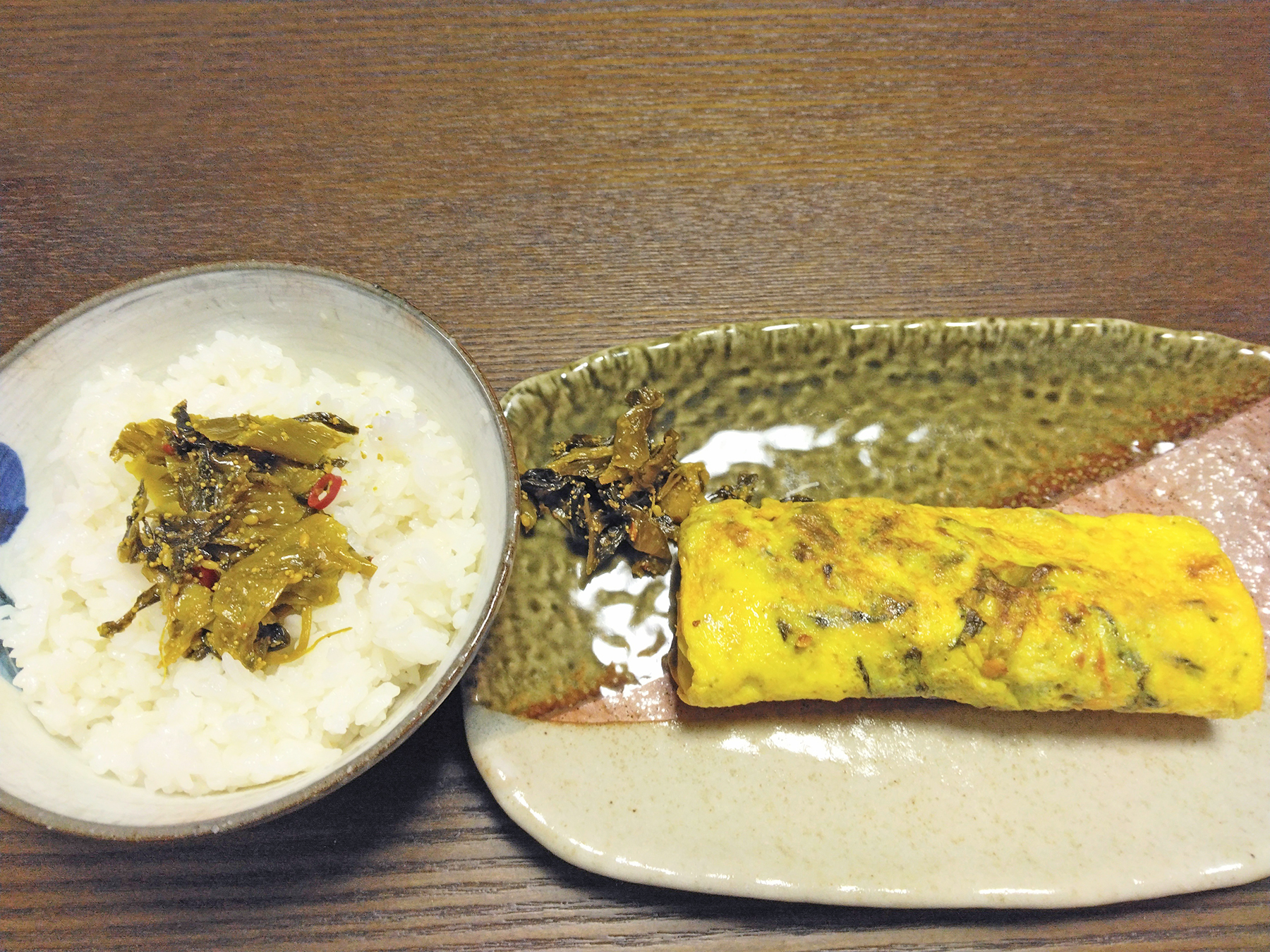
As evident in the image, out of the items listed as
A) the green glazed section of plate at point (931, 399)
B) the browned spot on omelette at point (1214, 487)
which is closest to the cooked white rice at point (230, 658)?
the green glazed section of plate at point (931, 399)

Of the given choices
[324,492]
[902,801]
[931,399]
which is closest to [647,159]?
[931,399]

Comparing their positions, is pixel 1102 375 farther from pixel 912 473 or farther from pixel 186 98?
pixel 186 98

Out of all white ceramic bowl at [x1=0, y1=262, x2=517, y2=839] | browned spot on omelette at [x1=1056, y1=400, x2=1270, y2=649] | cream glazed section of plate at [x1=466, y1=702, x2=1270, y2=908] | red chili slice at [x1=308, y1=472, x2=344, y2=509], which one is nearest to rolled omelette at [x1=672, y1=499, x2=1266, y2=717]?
cream glazed section of plate at [x1=466, y1=702, x2=1270, y2=908]

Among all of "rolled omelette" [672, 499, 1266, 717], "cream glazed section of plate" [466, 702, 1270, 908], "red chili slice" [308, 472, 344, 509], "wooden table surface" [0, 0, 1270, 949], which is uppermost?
"wooden table surface" [0, 0, 1270, 949]

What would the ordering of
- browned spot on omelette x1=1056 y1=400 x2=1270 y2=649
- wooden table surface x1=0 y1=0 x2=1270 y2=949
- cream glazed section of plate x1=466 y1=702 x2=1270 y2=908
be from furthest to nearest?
1. wooden table surface x1=0 y1=0 x2=1270 y2=949
2. browned spot on omelette x1=1056 y1=400 x2=1270 y2=649
3. cream glazed section of plate x1=466 y1=702 x2=1270 y2=908

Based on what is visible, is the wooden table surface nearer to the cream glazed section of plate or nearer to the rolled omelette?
the rolled omelette

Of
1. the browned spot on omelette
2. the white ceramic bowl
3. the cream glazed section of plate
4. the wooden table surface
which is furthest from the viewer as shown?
the wooden table surface

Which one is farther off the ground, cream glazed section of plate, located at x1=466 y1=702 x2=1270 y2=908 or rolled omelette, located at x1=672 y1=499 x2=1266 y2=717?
rolled omelette, located at x1=672 y1=499 x2=1266 y2=717
